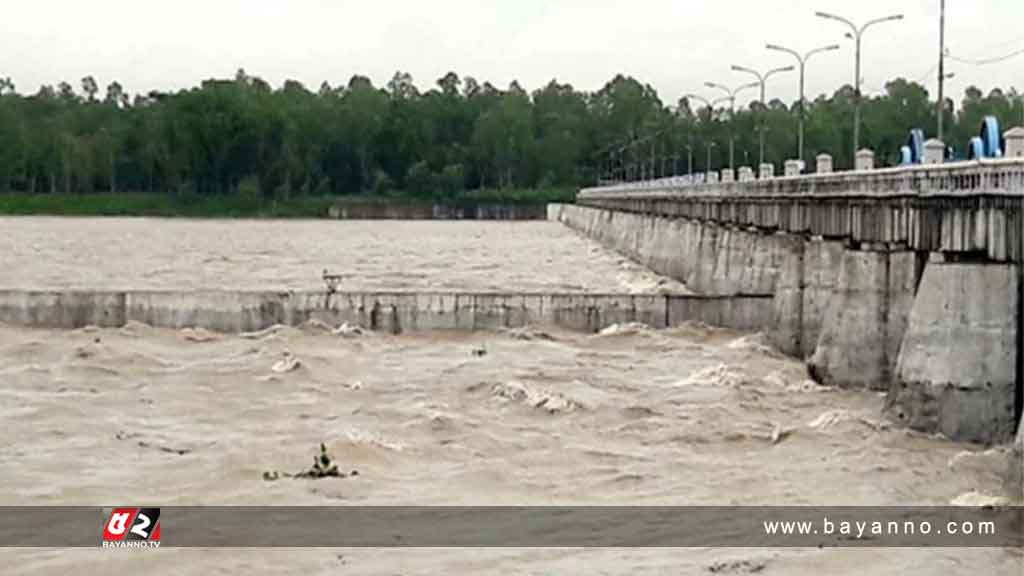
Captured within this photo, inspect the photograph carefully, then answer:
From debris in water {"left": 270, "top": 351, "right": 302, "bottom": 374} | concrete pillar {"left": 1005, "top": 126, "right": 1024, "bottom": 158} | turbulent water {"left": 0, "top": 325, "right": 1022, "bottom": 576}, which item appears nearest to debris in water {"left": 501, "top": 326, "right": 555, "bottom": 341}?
turbulent water {"left": 0, "top": 325, "right": 1022, "bottom": 576}

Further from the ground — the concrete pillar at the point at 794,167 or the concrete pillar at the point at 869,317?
the concrete pillar at the point at 794,167

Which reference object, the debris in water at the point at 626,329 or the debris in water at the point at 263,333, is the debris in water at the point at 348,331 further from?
the debris in water at the point at 626,329

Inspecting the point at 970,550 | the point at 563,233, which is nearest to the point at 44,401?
the point at 970,550

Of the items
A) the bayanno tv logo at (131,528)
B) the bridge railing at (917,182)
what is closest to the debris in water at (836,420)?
the bridge railing at (917,182)

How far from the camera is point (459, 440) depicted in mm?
31828

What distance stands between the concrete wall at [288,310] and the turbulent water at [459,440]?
3.16m

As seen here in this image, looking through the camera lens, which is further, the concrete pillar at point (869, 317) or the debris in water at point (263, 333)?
the debris in water at point (263, 333)

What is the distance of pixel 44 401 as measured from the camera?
1491 inches

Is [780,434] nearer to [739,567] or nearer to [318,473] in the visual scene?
[318,473]

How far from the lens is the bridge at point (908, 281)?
29922 mm

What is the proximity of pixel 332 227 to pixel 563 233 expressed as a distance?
30.0 meters

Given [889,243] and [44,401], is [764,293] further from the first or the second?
[44,401]

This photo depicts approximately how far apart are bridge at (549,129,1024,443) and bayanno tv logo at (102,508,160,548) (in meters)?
15.6

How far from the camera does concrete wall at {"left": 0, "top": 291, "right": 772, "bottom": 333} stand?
172 ft
